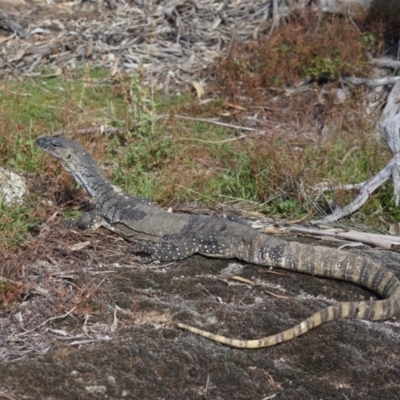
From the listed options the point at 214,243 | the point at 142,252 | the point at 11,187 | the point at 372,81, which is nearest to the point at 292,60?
the point at 372,81

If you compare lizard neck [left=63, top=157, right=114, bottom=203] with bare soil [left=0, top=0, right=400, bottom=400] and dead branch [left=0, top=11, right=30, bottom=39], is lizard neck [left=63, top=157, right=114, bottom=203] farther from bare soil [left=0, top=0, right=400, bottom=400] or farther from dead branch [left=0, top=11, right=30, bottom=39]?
dead branch [left=0, top=11, right=30, bottom=39]

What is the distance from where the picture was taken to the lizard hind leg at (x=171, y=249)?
708 cm

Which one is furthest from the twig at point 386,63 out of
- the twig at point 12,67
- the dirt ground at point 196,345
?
the dirt ground at point 196,345

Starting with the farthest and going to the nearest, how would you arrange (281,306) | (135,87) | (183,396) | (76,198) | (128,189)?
(135,87) < (128,189) < (76,198) < (281,306) < (183,396)

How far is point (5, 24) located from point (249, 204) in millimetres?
6912

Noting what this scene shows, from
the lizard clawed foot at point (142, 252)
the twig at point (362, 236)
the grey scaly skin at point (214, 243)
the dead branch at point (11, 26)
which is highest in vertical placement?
the dead branch at point (11, 26)

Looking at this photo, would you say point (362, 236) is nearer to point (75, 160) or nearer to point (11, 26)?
point (75, 160)

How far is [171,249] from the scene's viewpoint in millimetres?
7113

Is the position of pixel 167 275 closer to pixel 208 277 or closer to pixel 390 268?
pixel 208 277

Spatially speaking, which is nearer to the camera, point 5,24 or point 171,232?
point 171,232

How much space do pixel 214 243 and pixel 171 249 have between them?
41 cm

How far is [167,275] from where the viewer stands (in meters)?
6.82

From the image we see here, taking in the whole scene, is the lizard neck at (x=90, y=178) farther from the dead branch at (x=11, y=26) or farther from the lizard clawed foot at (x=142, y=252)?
the dead branch at (x=11, y=26)

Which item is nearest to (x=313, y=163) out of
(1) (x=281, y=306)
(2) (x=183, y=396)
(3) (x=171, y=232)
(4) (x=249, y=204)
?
(4) (x=249, y=204)
